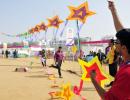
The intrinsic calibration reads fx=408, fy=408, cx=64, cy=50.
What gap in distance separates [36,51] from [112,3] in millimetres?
72412

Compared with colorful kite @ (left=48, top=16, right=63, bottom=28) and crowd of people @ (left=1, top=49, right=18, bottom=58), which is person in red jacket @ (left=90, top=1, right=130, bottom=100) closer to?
colorful kite @ (left=48, top=16, right=63, bottom=28)

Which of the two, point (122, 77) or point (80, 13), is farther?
point (80, 13)

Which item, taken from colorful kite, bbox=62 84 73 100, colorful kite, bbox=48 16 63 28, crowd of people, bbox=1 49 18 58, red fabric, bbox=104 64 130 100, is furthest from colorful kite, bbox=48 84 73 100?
crowd of people, bbox=1 49 18 58

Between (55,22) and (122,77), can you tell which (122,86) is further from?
(55,22)

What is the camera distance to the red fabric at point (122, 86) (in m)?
3.07

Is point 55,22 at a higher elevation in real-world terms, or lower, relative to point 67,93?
higher

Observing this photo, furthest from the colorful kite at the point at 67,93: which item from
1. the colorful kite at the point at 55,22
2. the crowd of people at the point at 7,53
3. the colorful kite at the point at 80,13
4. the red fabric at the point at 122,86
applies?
the crowd of people at the point at 7,53

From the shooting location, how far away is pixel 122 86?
10.1ft

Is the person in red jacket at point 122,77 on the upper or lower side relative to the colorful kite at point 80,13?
lower

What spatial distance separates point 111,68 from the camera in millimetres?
13445

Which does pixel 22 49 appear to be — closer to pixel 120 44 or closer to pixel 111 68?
pixel 111 68

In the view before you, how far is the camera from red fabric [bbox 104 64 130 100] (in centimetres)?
307

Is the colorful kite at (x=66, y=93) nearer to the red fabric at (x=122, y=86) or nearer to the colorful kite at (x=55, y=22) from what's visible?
the red fabric at (x=122, y=86)

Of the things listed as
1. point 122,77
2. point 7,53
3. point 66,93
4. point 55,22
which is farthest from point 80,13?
point 7,53
